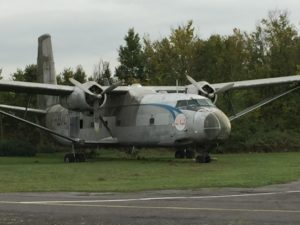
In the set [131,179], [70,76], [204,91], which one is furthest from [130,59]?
[131,179]

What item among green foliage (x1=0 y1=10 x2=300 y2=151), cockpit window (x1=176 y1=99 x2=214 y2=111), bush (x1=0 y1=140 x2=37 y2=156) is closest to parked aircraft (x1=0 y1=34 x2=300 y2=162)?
cockpit window (x1=176 y1=99 x2=214 y2=111)

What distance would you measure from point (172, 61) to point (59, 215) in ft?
163

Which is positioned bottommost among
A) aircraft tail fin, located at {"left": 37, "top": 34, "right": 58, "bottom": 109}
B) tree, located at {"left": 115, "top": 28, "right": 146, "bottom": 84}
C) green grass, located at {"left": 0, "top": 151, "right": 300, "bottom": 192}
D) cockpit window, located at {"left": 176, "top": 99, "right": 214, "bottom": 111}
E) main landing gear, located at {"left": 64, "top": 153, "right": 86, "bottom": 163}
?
green grass, located at {"left": 0, "top": 151, "right": 300, "bottom": 192}

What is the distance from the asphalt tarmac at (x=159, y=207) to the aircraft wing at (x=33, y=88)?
56.3 feet

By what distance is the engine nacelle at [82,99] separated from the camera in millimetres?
33438

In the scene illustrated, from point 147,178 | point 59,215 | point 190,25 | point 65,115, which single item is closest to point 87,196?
point 59,215

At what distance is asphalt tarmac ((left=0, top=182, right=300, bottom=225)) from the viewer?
A: 1095 centimetres

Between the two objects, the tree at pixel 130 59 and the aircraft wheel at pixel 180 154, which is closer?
the aircraft wheel at pixel 180 154

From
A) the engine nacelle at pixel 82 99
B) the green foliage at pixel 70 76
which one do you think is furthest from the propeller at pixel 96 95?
the green foliage at pixel 70 76

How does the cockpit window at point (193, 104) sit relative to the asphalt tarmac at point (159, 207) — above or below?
above

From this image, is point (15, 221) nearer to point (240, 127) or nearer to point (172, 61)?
point (240, 127)

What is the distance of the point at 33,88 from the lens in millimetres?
33562

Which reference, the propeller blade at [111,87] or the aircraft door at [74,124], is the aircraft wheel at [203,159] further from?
the aircraft door at [74,124]

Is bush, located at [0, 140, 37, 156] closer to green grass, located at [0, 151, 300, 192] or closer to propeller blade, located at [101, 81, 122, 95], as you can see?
propeller blade, located at [101, 81, 122, 95]
